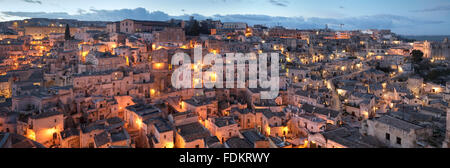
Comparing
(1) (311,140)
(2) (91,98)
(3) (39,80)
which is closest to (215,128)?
(1) (311,140)

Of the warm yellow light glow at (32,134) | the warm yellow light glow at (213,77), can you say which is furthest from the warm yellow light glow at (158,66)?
the warm yellow light glow at (32,134)

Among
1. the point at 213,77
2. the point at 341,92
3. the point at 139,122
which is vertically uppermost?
the point at 213,77

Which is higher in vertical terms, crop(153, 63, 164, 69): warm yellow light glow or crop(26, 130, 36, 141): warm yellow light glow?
crop(153, 63, 164, 69): warm yellow light glow

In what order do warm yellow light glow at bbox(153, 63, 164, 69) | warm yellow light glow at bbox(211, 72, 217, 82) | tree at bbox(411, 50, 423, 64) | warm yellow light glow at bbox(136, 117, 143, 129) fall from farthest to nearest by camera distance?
1. tree at bbox(411, 50, 423, 64)
2. warm yellow light glow at bbox(211, 72, 217, 82)
3. warm yellow light glow at bbox(153, 63, 164, 69)
4. warm yellow light glow at bbox(136, 117, 143, 129)

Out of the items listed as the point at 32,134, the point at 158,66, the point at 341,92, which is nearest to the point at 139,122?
the point at 32,134

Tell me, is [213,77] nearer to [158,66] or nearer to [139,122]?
[158,66]

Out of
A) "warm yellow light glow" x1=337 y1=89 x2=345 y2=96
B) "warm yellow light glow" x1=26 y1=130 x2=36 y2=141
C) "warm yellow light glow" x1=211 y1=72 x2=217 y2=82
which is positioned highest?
"warm yellow light glow" x1=211 y1=72 x2=217 y2=82

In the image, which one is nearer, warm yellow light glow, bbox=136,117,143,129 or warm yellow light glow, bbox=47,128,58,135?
warm yellow light glow, bbox=47,128,58,135

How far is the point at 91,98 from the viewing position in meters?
21.9

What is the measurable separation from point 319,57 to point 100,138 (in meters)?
41.2

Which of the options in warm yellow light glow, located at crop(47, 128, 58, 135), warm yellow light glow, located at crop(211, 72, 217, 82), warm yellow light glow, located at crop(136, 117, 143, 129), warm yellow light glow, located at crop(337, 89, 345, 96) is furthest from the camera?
warm yellow light glow, located at crop(337, 89, 345, 96)

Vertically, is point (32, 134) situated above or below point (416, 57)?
below

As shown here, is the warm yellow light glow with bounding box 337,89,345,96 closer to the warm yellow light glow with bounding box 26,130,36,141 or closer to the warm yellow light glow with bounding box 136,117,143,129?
the warm yellow light glow with bounding box 136,117,143,129

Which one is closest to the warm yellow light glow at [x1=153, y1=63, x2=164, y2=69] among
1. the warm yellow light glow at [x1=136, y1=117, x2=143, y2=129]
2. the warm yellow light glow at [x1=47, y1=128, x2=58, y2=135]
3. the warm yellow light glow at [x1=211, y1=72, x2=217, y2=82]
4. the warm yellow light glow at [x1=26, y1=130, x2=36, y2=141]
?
the warm yellow light glow at [x1=211, y1=72, x2=217, y2=82]
